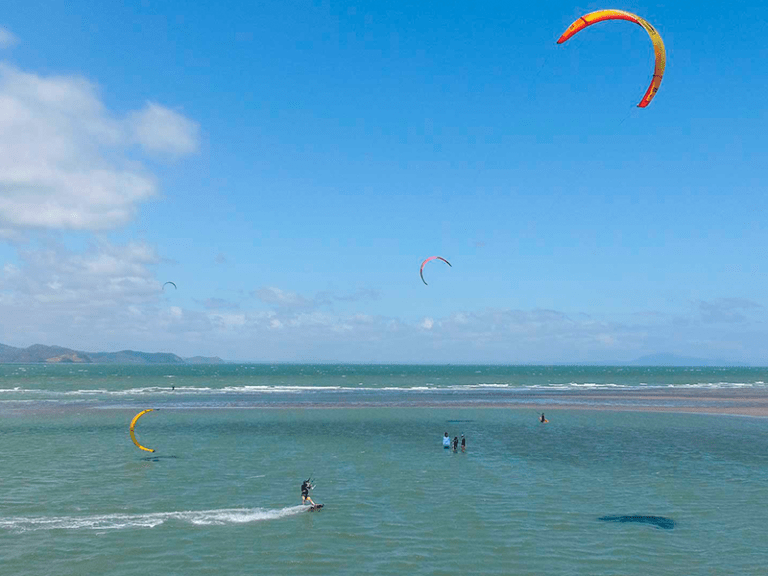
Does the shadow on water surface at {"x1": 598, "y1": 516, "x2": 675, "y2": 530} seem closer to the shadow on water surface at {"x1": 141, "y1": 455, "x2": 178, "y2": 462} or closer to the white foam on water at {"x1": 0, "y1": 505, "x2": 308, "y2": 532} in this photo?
the white foam on water at {"x1": 0, "y1": 505, "x2": 308, "y2": 532}

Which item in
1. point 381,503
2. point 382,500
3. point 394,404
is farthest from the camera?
point 394,404

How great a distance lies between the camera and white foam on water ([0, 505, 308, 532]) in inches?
899

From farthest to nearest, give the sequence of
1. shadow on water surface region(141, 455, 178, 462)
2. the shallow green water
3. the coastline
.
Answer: the coastline, shadow on water surface region(141, 455, 178, 462), the shallow green water

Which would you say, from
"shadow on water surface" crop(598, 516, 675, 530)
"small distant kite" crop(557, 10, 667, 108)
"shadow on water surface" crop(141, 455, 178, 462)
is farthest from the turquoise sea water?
"small distant kite" crop(557, 10, 667, 108)

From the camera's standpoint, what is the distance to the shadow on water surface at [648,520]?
23.0 meters

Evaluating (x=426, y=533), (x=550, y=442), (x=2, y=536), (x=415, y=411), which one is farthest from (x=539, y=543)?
(x=415, y=411)

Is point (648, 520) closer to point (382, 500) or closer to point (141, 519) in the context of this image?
point (382, 500)

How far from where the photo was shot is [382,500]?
86.7 feet

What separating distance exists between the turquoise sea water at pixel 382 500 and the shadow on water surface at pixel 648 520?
50 cm

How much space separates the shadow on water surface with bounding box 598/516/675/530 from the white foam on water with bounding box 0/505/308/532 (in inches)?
512

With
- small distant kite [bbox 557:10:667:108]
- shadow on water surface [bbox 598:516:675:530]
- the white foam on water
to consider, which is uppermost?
small distant kite [bbox 557:10:667:108]

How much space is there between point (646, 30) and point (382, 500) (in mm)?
23136

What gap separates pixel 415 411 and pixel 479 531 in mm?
46560

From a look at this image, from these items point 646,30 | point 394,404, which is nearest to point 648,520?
point 646,30
